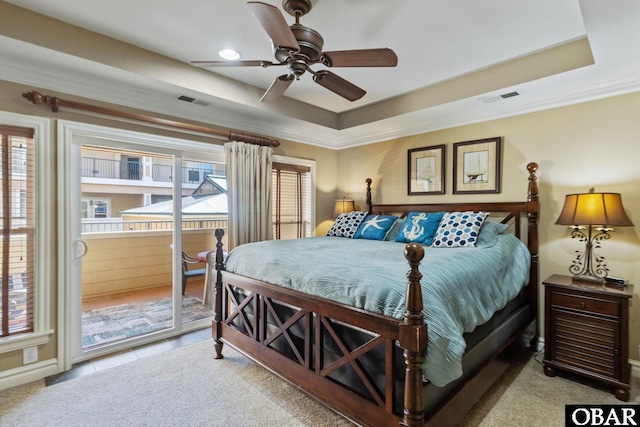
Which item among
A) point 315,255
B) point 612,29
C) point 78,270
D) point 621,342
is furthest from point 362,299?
point 78,270

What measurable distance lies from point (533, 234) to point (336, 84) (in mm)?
2329

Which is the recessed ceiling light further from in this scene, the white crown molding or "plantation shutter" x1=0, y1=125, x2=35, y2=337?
"plantation shutter" x1=0, y1=125, x2=35, y2=337

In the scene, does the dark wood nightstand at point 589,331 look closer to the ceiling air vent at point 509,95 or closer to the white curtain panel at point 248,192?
the ceiling air vent at point 509,95

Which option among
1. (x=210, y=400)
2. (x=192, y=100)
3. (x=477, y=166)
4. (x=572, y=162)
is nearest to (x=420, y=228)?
(x=477, y=166)

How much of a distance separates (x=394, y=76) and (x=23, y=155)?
3.29 metres

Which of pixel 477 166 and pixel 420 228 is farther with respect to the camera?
pixel 477 166

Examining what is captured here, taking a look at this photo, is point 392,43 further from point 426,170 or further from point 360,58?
point 426,170

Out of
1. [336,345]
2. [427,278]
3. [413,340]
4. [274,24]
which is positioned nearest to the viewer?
[413,340]

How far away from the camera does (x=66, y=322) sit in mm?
2648

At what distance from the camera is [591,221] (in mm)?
2367

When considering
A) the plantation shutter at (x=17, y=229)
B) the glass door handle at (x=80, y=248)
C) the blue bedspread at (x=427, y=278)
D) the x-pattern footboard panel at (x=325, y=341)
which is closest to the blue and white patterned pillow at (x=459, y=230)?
the blue bedspread at (x=427, y=278)

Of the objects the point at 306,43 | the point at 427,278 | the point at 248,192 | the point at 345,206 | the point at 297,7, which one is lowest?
the point at 427,278

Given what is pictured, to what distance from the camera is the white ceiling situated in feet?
6.70

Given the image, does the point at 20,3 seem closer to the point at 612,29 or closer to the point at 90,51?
the point at 90,51
